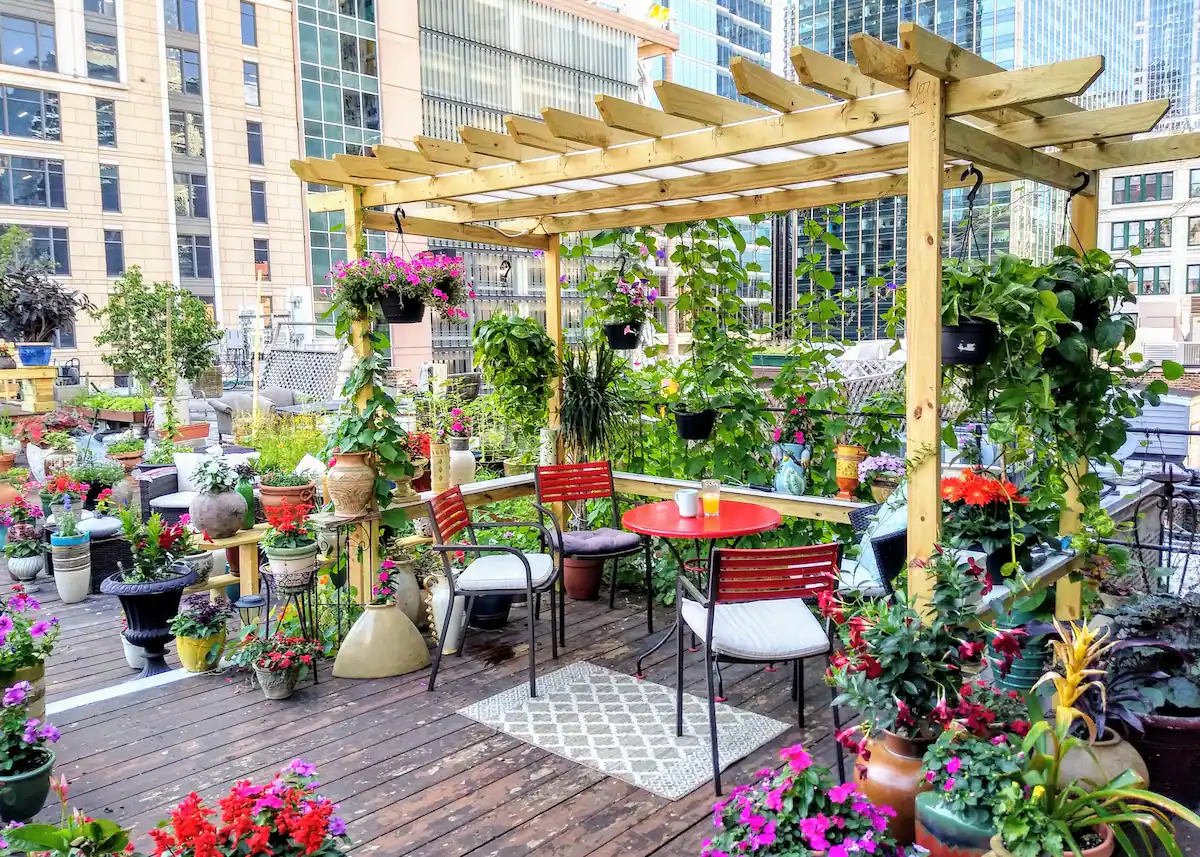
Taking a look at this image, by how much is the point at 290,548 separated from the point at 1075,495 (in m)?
3.44

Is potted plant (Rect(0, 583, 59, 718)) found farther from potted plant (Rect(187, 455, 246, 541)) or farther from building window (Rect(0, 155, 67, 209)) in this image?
building window (Rect(0, 155, 67, 209))

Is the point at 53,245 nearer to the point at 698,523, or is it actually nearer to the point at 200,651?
the point at 200,651

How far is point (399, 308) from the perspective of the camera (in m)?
4.29

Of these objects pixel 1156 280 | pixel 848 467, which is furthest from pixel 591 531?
pixel 1156 280

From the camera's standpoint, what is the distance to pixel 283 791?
1.72 m

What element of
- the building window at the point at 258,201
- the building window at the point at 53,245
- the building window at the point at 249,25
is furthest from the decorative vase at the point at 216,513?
the building window at the point at 249,25

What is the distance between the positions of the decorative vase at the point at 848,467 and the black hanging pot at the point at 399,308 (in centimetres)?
234

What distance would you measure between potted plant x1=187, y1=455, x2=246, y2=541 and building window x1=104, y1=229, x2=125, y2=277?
76.4ft

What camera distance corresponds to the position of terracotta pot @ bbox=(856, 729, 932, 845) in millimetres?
2252

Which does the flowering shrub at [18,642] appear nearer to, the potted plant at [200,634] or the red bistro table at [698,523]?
the potted plant at [200,634]

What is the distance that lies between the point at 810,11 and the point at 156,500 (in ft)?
123

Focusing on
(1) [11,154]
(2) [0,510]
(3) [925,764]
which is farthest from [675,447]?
(1) [11,154]

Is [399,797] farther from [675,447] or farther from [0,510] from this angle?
[0,510]

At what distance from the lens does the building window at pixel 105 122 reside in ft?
78.3
